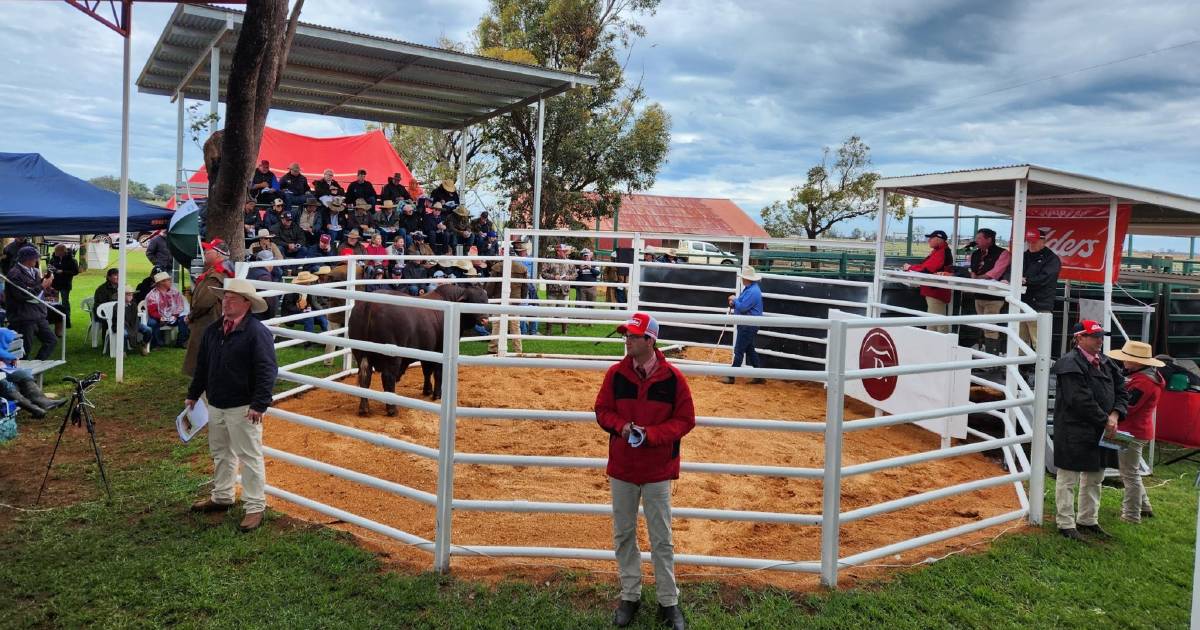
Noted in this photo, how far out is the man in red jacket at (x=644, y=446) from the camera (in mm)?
3908

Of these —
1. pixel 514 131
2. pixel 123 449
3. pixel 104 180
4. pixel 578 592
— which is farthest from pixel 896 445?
pixel 104 180

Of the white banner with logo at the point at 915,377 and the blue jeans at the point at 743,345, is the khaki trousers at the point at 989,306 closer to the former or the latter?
the white banner with logo at the point at 915,377

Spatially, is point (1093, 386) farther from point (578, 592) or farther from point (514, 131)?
point (514, 131)

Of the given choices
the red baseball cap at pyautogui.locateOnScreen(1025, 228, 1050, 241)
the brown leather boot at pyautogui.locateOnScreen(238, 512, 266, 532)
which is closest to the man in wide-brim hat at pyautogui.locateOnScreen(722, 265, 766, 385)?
the red baseball cap at pyautogui.locateOnScreen(1025, 228, 1050, 241)

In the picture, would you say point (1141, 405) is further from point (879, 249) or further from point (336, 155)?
point (336, 155)

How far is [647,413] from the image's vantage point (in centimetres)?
394

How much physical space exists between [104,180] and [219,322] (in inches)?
2631

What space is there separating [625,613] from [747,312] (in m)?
7.66

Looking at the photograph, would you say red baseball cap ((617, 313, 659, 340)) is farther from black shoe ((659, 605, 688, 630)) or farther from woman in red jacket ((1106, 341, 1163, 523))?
woman in red jacket ((1106, 341, 1163, 523))

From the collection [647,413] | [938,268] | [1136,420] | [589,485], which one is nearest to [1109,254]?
[938,268]

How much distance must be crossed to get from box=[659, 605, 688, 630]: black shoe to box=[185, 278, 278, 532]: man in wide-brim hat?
2.82m

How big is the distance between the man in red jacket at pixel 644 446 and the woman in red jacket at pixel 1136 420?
4257mm

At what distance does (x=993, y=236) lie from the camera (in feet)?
31.9

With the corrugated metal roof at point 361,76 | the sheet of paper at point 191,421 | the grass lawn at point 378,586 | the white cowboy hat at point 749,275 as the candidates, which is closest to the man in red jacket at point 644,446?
the grass lawn at point 378,586
